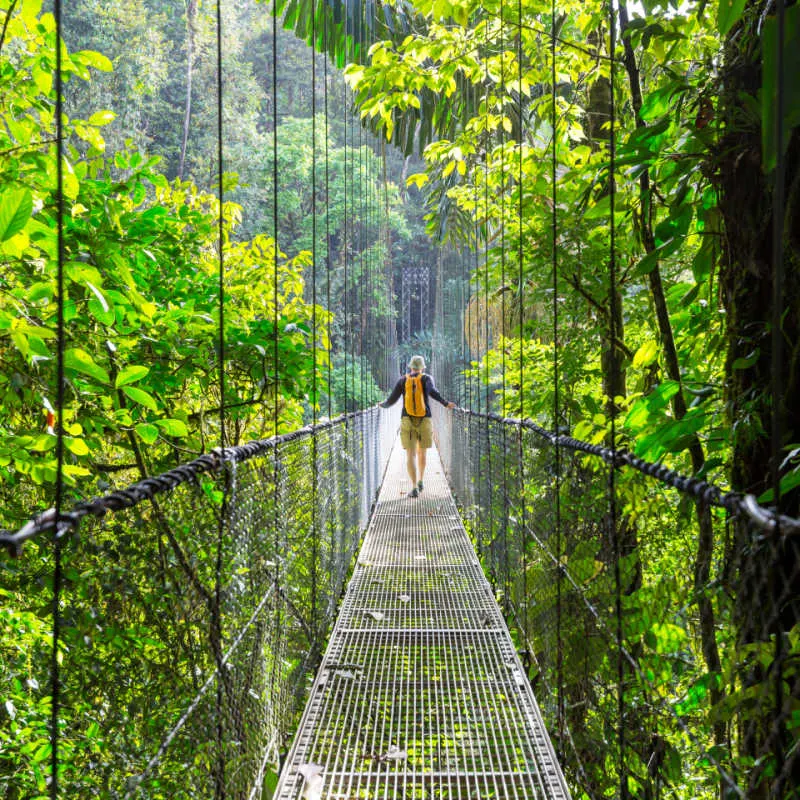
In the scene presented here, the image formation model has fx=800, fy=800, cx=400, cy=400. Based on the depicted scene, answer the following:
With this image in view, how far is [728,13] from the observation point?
82 centimetres

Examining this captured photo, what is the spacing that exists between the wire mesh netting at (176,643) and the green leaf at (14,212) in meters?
0.35

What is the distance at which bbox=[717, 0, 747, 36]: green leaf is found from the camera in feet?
2.56

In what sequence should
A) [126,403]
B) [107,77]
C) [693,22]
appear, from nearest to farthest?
[693,22] < [126,403] < [107,77]

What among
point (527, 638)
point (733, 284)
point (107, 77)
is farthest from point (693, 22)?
point (107, 77)

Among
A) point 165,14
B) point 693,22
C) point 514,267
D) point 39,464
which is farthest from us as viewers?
point 165,14

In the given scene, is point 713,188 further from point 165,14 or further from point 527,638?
point 165,14

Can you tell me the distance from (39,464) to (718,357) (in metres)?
1.06

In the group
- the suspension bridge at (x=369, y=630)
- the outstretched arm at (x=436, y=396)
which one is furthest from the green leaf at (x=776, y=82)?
the outstretched arm at (x=436, y=396)

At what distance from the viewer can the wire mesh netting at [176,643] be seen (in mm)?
1008

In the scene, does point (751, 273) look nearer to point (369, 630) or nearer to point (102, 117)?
point (102, 117)

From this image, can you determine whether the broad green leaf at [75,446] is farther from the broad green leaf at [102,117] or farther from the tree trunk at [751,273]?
the tree trunk at [751,273]

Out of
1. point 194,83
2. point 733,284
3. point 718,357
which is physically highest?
point 194,83

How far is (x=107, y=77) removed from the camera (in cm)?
1294

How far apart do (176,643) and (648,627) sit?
69cm
